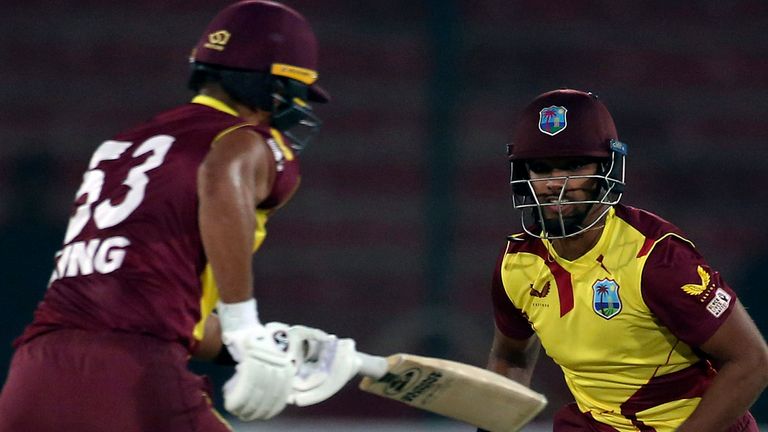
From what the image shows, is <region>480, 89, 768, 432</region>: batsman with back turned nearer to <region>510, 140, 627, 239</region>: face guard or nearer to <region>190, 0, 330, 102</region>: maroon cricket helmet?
<region>510, 140, 627, 239</region>: face guard

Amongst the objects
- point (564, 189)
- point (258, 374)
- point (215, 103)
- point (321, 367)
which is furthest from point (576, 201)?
point (258, 374)

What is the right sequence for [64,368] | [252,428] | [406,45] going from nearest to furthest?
[64,368] → [252,428] → [406,45]

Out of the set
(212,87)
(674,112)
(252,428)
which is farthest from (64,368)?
(674,112)

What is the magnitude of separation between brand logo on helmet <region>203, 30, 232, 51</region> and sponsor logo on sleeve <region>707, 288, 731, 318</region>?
3.96 ft

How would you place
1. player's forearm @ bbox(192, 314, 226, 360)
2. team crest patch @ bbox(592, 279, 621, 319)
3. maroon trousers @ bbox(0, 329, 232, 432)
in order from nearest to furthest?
1. maroon trousers @ bbox(0, 329, 232, 432)
2. player's forearm @ bbox(192, 314, 226, 360)
3. team crest patch @ bbox(592, 279, 621, 319)

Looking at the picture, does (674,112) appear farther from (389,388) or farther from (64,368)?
(64,368)

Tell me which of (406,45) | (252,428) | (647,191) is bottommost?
(252,428)

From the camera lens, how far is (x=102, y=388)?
8.63 feet

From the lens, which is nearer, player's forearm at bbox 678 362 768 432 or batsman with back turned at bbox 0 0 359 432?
batsman with back turned at bbox 0 0 359 432

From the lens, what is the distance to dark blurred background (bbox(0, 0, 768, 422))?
6973mm

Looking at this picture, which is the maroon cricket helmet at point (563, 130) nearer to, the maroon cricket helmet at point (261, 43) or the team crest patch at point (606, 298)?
the team crest patch at point (606, 298)

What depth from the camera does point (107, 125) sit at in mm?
7195

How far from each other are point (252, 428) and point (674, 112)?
2.91m

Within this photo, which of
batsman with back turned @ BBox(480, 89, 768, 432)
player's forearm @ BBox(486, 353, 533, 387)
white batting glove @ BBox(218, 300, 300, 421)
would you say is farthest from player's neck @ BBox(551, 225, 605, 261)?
white batting glove @ BBox(218, 300, 300, 421)
